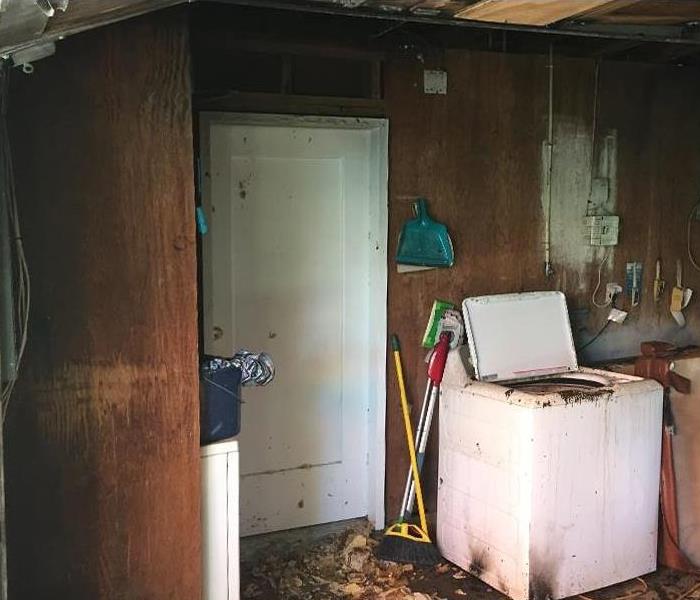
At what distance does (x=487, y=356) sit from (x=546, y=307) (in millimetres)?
428

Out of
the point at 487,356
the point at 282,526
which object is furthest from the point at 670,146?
the point at 282,526

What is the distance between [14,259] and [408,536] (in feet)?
6.69

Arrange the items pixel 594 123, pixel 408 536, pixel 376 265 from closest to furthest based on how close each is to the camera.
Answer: pixel 408 536
pixel 376 265
pixel 594 123

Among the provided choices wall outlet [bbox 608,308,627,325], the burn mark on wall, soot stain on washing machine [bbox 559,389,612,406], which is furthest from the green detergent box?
the burn mark on wall

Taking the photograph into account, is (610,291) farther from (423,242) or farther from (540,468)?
(540,468)

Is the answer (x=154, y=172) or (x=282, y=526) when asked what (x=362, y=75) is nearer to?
(x=154, y=172)

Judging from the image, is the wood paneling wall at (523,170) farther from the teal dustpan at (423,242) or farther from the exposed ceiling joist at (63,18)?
the exposed ceiling joist at (63,18)

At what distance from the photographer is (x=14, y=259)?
221 centimetres

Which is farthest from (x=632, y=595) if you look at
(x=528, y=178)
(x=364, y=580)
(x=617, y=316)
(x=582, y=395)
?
(x=528, y=178)

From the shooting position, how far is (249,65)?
3322 millimetres

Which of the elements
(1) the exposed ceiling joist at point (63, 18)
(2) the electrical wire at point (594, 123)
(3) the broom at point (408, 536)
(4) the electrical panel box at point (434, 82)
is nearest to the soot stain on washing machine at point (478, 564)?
(3) the broom at point (408, 536)

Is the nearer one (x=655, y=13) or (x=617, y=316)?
(x=655, y=13)

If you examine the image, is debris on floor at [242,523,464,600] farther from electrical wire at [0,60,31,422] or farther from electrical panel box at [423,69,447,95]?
electrical panel box at [423,69,447,95]

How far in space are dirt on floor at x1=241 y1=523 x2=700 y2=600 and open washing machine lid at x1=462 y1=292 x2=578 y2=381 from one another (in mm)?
827
